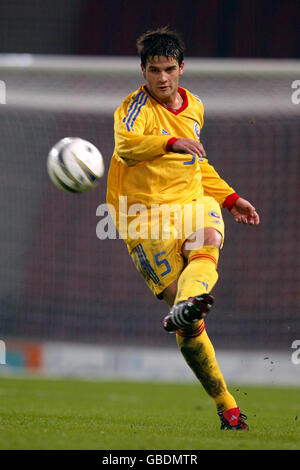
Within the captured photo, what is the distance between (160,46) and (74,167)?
2.96 feet

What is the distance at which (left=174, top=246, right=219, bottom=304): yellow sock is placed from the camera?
168 inches

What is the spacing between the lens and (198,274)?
14.5ft

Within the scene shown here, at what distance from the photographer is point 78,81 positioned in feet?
32.3

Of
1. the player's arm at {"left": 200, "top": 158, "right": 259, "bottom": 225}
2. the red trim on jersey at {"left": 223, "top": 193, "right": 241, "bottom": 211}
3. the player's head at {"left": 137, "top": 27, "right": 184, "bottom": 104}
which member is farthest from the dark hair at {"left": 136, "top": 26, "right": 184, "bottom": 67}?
the red trim on jersey at {"left": 223, "top": 193, "right": 241, "bottom": 211}

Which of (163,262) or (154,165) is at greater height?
(154,165)

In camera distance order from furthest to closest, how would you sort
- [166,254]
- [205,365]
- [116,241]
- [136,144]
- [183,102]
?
1. [116,241]
2. [183,102]
3. [205,365]
4. [166,254]
5. [136,144]

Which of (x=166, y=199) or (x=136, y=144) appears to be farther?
(x=166, y=199)

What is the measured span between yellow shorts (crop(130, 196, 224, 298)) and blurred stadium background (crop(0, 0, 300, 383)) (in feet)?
14.9

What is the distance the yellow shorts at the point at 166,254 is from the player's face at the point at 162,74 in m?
0.76

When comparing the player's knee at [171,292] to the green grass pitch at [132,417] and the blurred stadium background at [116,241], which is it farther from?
the blurred stadium background at [116,241]

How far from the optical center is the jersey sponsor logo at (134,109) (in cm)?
466

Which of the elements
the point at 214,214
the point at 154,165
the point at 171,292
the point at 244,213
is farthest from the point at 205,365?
the point at 154,165

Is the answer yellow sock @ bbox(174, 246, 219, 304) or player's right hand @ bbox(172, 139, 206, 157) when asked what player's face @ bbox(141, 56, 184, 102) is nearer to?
player's right hand @ bbox(172, 139, 206, 157)

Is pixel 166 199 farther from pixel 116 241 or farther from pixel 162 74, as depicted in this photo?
pixel 116 241
